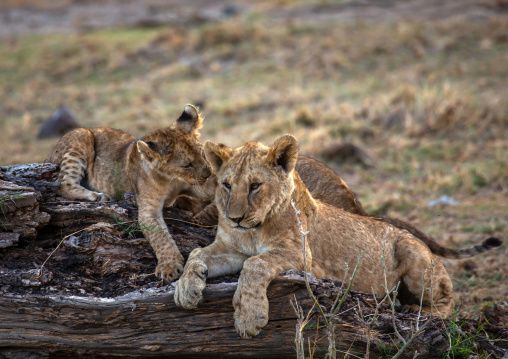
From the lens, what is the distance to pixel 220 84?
17.1 metres

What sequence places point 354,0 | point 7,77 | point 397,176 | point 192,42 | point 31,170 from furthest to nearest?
point 354,0
point 192,42
point 7,77
point 397,176
point 31,170

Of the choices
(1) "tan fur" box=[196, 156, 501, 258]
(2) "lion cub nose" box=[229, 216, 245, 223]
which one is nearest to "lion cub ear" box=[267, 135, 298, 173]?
(2) "lion cub nose" box=[229, 216, 245, 223]

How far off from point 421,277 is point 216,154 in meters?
2.07

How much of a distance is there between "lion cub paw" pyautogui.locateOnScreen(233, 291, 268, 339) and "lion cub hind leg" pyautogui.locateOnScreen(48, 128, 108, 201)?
225 cm

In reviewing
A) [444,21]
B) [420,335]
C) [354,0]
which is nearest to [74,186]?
[420,335]

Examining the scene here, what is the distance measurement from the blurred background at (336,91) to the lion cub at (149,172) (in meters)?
2.92

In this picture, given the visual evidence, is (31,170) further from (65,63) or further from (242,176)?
(65,63)

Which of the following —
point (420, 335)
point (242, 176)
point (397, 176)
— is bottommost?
point (397, 176)

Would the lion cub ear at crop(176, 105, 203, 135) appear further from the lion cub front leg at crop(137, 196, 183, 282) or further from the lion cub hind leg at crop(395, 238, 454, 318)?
the lion cub hind leg at crop(395, 238, 454, 318)

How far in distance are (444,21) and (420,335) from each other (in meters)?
17.4

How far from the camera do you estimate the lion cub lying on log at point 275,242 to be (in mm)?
4082

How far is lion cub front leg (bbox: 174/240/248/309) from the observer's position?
405 cm

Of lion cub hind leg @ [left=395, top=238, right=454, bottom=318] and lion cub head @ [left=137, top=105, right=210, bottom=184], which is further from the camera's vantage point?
lion cub head @ [left=137, top=105, right=210, bottom=184]

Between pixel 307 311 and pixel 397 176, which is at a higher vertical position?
pixel 307 311
